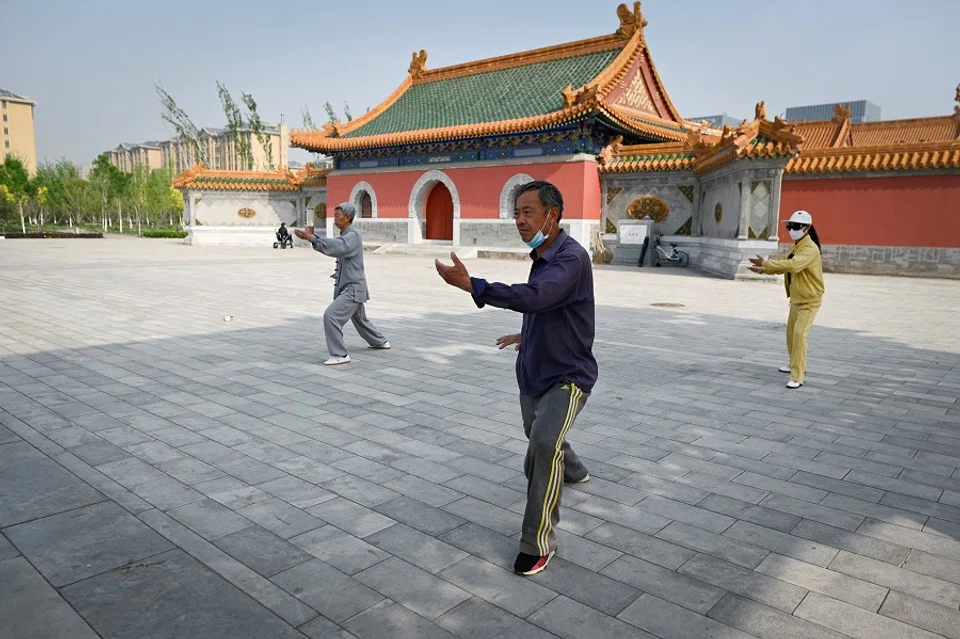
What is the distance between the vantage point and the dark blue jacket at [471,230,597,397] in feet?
9.03

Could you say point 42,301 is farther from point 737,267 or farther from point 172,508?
point 737,267

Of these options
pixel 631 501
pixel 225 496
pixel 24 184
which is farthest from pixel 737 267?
pixel 24 184

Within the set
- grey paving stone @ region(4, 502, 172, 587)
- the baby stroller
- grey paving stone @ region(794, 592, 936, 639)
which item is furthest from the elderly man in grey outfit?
the baby stroller

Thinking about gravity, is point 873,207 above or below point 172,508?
above

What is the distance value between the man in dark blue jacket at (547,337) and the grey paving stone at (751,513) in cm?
105

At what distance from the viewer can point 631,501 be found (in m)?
3.46

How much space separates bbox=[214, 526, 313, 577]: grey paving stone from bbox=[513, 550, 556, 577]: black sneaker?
90 centimetres

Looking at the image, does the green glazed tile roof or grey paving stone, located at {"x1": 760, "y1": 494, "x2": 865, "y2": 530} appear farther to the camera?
the green glazed tile roof

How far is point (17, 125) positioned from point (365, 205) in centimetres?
7706

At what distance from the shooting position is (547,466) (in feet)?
9.13

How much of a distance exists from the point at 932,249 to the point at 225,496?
17958mm

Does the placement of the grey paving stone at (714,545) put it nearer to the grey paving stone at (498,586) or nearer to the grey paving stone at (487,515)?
the grey paving stone at (487,515)

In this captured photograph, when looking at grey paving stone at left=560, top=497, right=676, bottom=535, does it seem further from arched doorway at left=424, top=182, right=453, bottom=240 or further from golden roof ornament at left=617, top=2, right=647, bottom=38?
arched doorway at left=424, top=182, right=453, bottom=240

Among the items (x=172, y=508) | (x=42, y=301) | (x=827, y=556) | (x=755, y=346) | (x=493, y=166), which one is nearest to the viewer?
(x=827, y=556)
